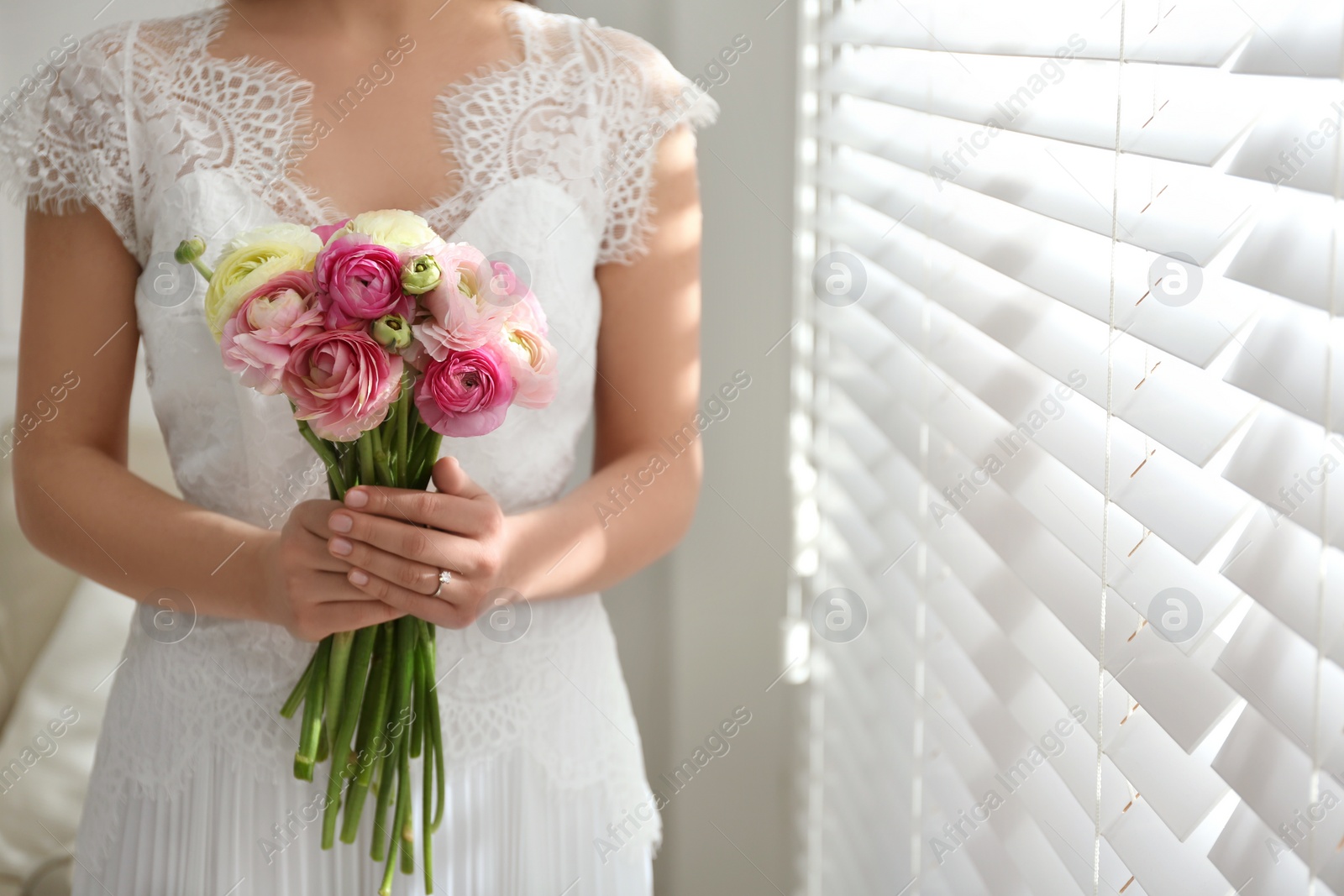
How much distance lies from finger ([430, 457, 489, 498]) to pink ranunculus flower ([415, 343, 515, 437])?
111 mm

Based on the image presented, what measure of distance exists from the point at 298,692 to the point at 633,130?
61cm

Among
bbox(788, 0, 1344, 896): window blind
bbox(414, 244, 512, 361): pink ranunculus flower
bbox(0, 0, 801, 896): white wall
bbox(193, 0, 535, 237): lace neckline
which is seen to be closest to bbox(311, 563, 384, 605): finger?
bbox(414, 244, 512, 361): pink ranunculus flower

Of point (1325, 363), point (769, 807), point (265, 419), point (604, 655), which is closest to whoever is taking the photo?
point (1325, 363)

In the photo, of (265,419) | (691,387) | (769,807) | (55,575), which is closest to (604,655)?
(691,387)

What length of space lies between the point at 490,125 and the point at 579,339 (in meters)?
0.22

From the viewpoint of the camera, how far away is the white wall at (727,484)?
1.44m

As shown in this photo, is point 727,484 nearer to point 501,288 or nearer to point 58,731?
point 501,288

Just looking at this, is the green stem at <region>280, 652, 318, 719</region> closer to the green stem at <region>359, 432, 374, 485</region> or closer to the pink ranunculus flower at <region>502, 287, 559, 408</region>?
the green stem at <region>359, 432, 374, 485</region>

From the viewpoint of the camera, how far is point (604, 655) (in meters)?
1.05

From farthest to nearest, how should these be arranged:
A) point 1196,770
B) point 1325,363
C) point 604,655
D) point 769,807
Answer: point 769,807 < point 604,655 < point 1196,770 < point 1325,363

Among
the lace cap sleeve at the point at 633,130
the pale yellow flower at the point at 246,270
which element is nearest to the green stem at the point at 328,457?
the pale yellow flower at the point at 246,270

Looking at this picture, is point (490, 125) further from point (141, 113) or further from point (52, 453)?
point (52, 453)

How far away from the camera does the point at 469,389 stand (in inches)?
27.2

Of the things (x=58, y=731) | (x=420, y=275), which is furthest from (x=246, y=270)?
(x=58, y=731)
